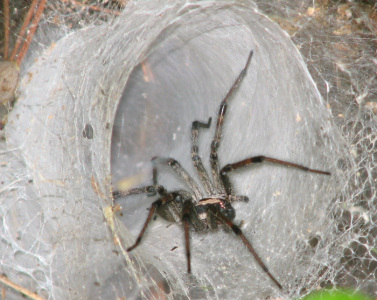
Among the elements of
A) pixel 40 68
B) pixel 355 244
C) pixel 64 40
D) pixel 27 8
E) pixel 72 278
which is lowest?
pixel 355 244

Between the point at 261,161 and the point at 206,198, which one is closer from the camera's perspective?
the point at 261,161

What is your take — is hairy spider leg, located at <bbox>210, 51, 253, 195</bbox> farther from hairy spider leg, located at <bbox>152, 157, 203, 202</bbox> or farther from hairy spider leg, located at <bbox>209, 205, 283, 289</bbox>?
hairy spider leg, located at <bbox>209, 205, 283, 289</bbox>

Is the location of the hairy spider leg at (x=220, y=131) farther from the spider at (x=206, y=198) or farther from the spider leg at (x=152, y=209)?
the spider leg at (x=152, y=209)

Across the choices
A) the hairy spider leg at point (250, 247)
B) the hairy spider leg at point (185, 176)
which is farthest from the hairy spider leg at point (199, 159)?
the hairy spider leg at point (250, 247)

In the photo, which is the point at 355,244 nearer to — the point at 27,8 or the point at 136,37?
the point at 136,37

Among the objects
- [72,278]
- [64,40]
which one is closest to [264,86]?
[64,40]

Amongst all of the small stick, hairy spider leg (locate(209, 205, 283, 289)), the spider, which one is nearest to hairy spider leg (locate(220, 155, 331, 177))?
the spider

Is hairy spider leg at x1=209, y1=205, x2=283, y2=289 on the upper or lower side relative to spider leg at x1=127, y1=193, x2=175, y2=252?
lower

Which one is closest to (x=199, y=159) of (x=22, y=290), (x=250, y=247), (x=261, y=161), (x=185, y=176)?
Answer: (x=185, y=176)

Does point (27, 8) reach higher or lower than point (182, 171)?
higher

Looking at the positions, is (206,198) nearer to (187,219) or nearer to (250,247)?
(187,219)

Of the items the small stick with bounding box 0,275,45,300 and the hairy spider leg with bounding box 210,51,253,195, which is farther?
the hairy spider leg with bounding box 210,51,253,195
